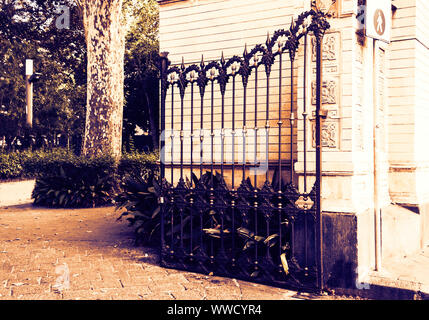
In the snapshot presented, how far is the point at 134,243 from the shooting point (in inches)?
267

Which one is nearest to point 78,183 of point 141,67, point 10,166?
point 10,166

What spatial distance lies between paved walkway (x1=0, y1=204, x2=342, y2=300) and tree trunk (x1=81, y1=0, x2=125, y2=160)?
510 centimetres

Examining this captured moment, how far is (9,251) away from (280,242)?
4135 millimetres

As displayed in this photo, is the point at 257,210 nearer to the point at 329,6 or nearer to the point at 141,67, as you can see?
the point at 329,6

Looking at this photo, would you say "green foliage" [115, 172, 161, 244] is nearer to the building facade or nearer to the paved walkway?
the paved walkway

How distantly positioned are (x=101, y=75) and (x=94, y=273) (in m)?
9.01

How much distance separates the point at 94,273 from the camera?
511 centimetres

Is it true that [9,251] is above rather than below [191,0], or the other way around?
below

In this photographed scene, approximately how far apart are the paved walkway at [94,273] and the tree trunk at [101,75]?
201 inches

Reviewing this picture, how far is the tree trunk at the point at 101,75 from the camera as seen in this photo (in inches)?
505

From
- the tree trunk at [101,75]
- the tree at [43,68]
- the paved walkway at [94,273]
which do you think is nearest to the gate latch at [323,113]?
the paved walkway at [94,273]

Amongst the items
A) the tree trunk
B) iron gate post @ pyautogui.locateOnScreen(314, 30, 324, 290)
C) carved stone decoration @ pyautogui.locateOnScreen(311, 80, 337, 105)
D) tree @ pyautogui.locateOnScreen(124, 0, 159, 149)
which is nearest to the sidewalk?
iron gate post @ pyautogui.locateOnScreen(314, 30, 324, 290)
